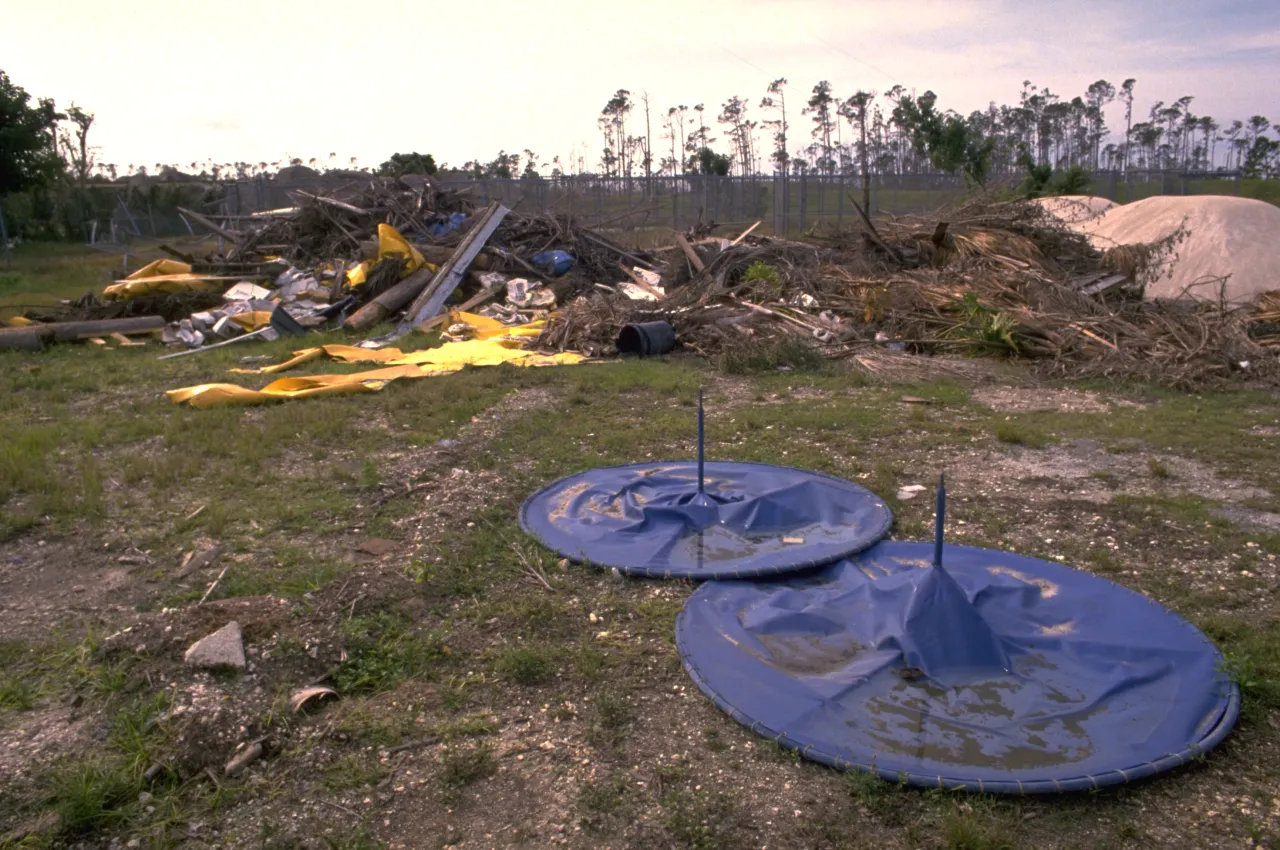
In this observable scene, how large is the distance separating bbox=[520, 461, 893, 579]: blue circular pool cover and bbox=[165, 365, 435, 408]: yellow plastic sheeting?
3.50m

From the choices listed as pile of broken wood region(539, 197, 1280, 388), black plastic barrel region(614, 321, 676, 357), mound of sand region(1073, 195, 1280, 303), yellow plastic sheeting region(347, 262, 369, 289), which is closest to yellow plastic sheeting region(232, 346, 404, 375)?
pile of broken wood region(539, 197, 1280, 388)

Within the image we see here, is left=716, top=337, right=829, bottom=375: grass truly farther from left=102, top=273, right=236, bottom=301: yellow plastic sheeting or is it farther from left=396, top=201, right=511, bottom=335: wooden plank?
left=102, top=273, right=236, bottom=301: yellow plastic sheeting

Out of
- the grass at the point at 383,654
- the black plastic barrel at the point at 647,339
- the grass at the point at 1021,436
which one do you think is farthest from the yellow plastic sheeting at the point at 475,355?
the grass at the point at 383,654

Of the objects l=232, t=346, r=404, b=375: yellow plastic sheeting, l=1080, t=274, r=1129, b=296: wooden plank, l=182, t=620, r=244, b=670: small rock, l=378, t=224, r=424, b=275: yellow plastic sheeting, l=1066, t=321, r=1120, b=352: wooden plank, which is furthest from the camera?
l=378, t=224, r=424, b=275: yellow plastic sheeting

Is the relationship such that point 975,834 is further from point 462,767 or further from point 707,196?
point 707,196

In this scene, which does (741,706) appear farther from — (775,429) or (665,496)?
(775,429)

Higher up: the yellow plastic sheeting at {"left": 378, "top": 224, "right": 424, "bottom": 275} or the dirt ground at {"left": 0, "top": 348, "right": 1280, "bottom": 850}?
the yellow plastic sheeting at {"left": 378, "top": 224, "right": 424, "bottom": 275}

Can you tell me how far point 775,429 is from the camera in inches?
273

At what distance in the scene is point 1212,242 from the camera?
11930 mm

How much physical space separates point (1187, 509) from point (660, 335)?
6202 mm

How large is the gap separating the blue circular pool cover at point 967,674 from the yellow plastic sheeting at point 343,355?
6919 mm

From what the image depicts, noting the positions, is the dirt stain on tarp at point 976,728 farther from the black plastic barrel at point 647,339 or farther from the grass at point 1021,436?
the black plastic barrel at point 647,339

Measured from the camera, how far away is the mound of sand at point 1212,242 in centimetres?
1127

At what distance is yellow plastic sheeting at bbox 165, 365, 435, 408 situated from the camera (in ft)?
25.4
